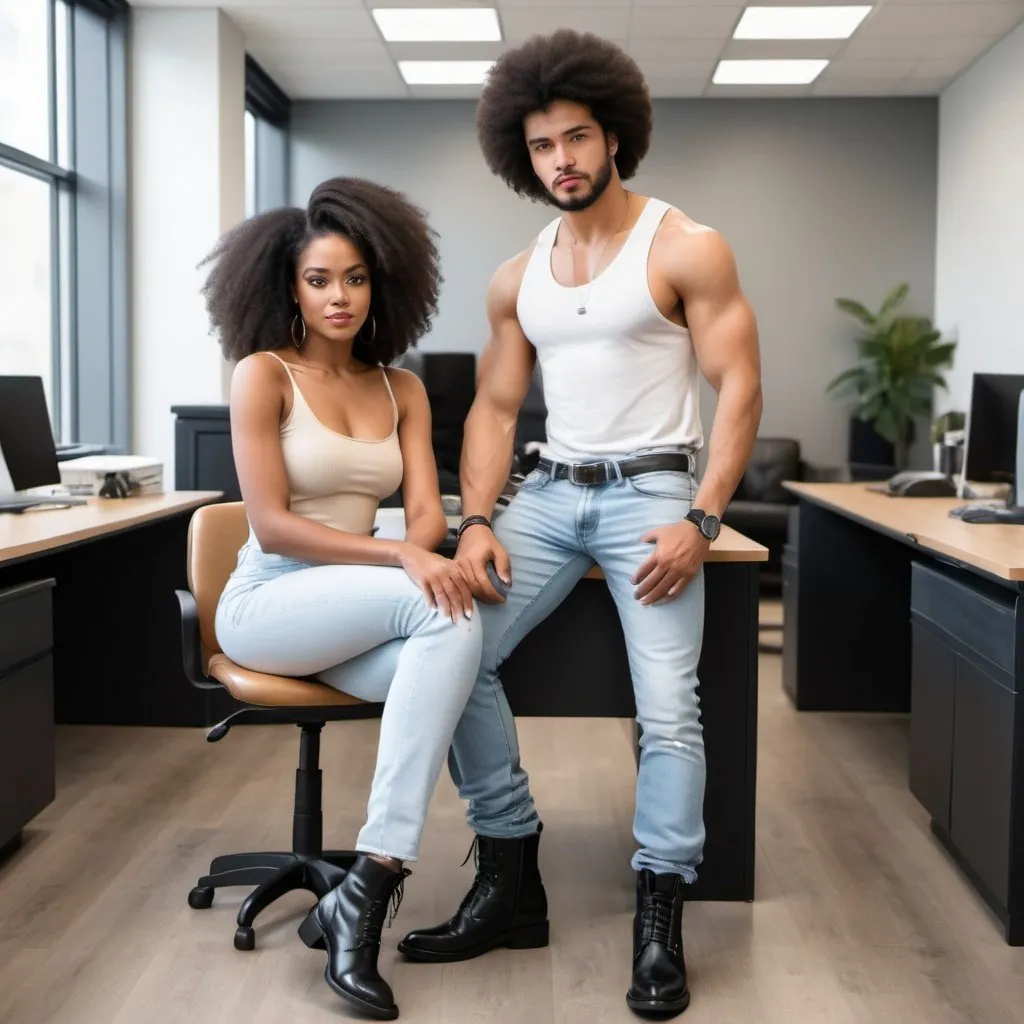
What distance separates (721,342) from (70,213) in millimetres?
4376

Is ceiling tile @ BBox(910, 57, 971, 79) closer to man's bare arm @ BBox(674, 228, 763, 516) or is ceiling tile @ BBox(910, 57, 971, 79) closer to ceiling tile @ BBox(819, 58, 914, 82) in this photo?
ceiling tile @ BBox(819, 58, 914, 82)

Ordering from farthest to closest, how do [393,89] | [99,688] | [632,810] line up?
[393,89]
[99,688]
[632,810]

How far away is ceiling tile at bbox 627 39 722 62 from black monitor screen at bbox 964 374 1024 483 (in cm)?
342

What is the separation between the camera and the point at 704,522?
213 centimetres

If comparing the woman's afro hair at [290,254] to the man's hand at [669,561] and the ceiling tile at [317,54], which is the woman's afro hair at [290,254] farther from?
the ceiling tile at [317,54]

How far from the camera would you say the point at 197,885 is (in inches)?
97.3

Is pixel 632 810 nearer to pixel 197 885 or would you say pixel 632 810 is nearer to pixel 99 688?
pixel 197 885

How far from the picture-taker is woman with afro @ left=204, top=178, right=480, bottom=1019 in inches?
78.4

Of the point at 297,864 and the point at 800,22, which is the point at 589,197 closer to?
the point at 297,864

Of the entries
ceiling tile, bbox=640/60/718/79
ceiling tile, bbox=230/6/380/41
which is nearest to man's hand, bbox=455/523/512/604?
ceiling tile, bbox=230/6/380/41

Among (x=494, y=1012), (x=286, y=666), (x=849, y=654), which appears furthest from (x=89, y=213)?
(x=494, y=1012)

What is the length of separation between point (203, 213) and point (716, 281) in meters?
4.32

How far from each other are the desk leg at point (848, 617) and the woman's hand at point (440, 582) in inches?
89.1

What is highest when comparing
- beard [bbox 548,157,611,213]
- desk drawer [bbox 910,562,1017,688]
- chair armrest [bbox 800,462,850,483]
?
beard [bbox 548,157,611,213]
